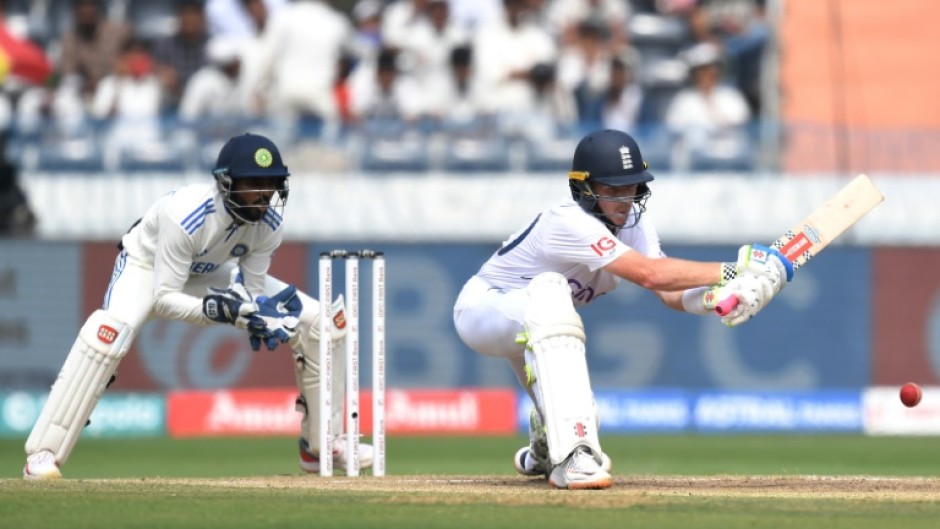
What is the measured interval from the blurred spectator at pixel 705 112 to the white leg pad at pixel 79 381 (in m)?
6.56

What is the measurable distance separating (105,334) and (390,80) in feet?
21.5

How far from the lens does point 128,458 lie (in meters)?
10.8

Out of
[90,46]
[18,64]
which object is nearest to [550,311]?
[18,64]

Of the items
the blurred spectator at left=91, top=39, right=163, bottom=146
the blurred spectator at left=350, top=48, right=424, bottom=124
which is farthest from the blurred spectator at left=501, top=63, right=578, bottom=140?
the blurred spectator at left=91, top=39, right=163, bottom=146

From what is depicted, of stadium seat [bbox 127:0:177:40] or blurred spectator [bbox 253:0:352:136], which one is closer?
blurred spectator [bbox 253:0:352:136]

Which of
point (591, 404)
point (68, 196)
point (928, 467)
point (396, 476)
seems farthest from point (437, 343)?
point (591, 404)

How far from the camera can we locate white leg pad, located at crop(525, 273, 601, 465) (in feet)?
21.3

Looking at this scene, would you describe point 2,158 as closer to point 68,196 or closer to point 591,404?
point 68,196

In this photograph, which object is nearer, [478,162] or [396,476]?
[396,476]

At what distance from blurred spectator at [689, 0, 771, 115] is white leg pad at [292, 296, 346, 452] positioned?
732 cm

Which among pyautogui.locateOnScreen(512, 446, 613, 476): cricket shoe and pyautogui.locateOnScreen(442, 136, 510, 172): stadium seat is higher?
pyautogui.locateOnScreen(442, 136, 510, 172): stadium seat

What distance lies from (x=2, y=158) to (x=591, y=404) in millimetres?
8070

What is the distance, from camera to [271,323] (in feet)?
24.4

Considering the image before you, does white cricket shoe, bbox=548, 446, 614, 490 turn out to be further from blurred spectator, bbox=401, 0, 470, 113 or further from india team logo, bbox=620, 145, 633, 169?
blurred spectator, bbox=401, 0, 470, 113
